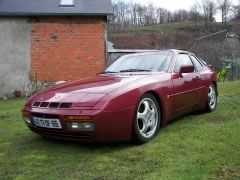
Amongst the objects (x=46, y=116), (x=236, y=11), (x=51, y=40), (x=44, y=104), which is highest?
(x=236, y=11)

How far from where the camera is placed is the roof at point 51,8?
1374 centimetres

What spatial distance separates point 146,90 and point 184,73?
138 centimetres

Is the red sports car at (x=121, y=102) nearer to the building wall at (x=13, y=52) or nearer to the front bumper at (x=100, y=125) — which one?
the front bumper at (x=100, y=125)

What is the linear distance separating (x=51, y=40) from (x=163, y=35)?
7177 centimetres

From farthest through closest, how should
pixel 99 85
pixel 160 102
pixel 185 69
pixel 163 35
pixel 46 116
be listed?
pixel 163 35 → pixel 185 69 → pixel 160 102 → pixel 99 85 → pixel 46 116

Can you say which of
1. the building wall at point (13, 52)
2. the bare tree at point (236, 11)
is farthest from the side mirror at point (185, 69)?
the bare tree at point (236, 11)

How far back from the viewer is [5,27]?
13.9m

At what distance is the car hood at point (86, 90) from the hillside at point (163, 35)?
6733cm

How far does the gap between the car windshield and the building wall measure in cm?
755

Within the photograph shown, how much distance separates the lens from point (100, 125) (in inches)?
191

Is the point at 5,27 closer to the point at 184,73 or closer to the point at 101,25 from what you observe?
the point at 101,25

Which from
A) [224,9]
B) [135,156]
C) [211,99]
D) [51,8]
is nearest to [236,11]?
[224,9]

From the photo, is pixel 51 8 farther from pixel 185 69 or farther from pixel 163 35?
pixel 163 35

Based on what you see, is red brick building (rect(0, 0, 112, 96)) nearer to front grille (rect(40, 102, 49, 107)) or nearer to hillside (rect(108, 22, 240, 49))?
front grille (rect(40, 102, 49, 107))
